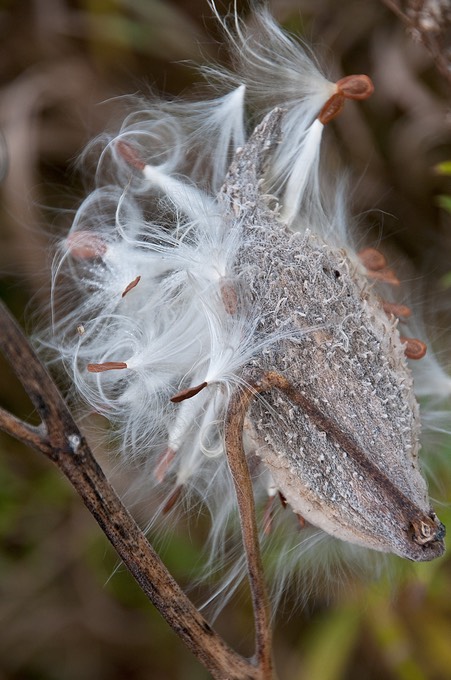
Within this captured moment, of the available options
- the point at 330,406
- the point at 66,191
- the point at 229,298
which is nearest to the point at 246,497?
the point at 330,406

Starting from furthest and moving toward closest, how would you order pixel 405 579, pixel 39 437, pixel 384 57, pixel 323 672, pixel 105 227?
pixel 384 57, pixel 323 672, pixel 405 579, pixel 105 227, pixel 39 437

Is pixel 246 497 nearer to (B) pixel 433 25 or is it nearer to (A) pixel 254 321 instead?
(A) pixel 254 321

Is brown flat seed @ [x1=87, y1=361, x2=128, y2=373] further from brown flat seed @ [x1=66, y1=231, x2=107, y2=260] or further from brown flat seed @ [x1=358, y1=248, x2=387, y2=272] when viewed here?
brown flat seed @ [x1=358, y1=248, x2=387, y2=272]

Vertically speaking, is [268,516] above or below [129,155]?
below

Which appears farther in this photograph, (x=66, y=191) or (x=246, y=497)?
(x=66, y=191)

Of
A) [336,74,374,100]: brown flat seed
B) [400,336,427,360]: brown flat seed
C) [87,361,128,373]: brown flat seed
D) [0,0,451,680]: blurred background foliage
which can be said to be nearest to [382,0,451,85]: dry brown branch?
[336,74,374,100]: brown flat seed

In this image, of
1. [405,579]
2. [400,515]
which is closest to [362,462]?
[400,515]

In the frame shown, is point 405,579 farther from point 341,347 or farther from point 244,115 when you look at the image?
point 244,115

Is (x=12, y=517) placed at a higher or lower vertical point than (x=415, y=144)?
lower
